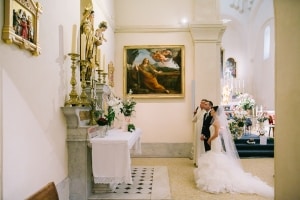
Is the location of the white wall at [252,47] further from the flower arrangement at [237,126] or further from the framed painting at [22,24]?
the framed painting at [22,24]

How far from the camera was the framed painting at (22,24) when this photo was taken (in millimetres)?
3136

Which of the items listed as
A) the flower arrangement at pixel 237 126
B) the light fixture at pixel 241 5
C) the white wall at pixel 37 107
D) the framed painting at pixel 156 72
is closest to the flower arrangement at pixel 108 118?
the white wall at pixel 37 107

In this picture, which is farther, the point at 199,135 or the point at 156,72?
the point at 156,72

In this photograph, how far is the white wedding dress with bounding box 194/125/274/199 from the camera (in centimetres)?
601

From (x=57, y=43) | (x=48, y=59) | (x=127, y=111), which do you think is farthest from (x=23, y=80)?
(x=127, y=111)

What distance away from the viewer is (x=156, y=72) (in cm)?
1022

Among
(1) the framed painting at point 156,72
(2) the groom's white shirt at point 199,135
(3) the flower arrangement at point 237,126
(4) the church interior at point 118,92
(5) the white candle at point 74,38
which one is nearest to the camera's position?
(4) the church interior at point 118,92

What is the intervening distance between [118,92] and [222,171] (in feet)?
16.7

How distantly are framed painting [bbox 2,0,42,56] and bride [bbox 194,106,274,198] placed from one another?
13.9 feet

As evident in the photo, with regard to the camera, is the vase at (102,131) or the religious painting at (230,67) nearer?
the vase at (102,131)

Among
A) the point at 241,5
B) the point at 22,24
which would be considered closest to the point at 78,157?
the point at 22,24

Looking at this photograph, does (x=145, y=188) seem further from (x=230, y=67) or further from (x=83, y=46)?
(x=230, y=67)

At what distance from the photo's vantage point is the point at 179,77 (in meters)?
10.2

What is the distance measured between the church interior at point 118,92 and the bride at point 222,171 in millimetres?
291
